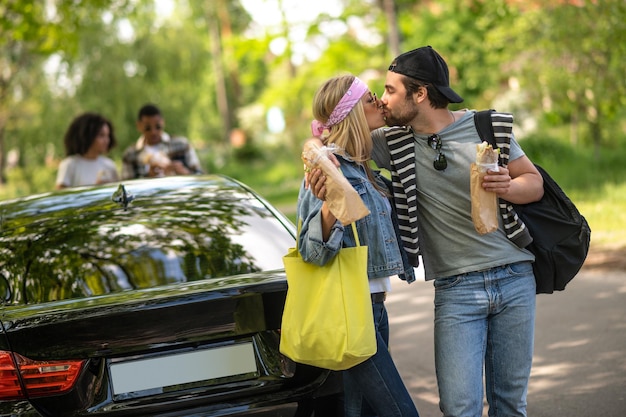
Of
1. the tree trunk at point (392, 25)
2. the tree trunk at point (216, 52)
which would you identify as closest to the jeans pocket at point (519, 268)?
the tree trunk at point (392, 25)

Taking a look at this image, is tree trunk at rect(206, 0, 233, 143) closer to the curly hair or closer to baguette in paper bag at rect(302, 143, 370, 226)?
the curly hair

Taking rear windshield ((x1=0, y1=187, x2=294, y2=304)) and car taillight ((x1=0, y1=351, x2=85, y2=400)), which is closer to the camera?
car taillight ((x1=0, y1=351, x2=85, y2=400))

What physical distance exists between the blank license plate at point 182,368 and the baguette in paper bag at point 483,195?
968 millimetres

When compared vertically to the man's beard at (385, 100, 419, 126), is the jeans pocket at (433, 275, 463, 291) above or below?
below

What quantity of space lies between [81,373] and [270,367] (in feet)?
2.26

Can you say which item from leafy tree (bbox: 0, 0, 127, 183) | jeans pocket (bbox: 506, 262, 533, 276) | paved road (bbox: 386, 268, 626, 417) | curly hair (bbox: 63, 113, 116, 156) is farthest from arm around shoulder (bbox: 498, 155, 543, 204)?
leafy tree (bbox: 0, 0, 127, 183)

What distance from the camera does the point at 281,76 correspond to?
4409 centimetres

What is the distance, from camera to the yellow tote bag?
3209 mm

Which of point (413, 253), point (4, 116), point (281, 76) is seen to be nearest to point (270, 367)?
point (413, 253)

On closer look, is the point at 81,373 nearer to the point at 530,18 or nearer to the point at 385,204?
the point at 385,204

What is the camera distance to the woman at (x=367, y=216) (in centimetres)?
338

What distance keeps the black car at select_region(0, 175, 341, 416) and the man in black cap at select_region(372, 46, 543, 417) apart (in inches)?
21.0

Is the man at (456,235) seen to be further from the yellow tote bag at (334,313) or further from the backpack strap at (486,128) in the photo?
the yellow tote bag at (334,313)

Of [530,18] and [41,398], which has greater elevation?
[530,18]
